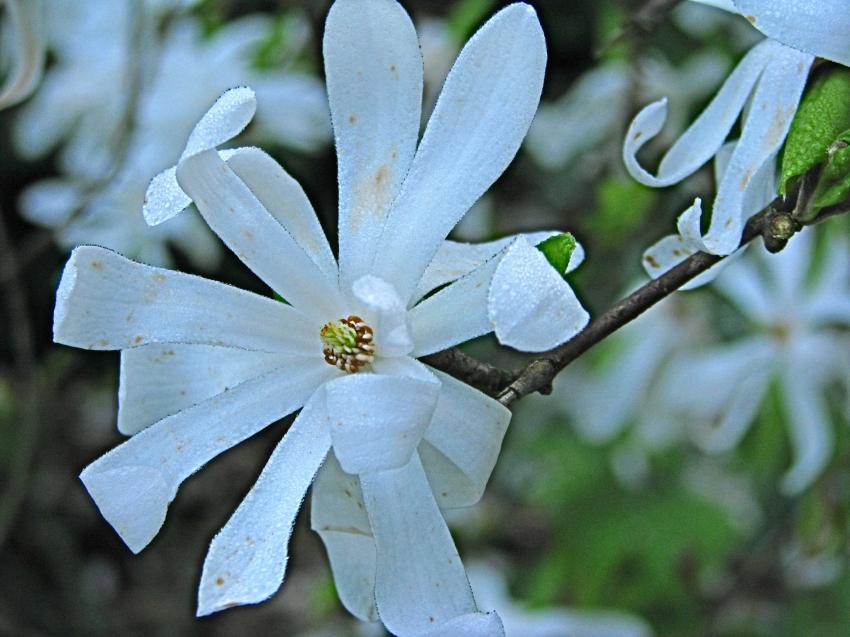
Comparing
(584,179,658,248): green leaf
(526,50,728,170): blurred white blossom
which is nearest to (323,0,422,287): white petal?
(584,179,658,248): green leaf

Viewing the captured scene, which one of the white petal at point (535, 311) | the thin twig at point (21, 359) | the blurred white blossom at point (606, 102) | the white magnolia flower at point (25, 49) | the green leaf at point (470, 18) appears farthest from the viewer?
the blurred white blossom at point (606, 102)

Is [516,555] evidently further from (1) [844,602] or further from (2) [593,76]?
(2) [593,76]

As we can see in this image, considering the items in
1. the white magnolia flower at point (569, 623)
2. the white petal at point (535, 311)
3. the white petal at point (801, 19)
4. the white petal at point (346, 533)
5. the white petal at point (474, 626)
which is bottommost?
the white magnolia flower at point (569, 623)

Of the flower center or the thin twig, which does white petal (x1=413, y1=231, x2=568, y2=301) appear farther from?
the thin twig

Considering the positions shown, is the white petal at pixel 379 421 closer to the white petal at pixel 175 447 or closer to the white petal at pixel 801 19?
the white petal at pixel 175 447

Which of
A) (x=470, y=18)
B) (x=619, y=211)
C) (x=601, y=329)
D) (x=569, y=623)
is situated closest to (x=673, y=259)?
(x=601, y=329)

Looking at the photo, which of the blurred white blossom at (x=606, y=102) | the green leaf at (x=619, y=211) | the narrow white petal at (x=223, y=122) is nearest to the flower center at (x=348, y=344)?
the narrow white petal at (x=223, y=122)

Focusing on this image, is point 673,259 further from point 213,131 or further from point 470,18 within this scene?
point 470,18

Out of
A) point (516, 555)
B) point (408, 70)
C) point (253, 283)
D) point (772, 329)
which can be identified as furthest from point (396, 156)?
point (516, 555)
